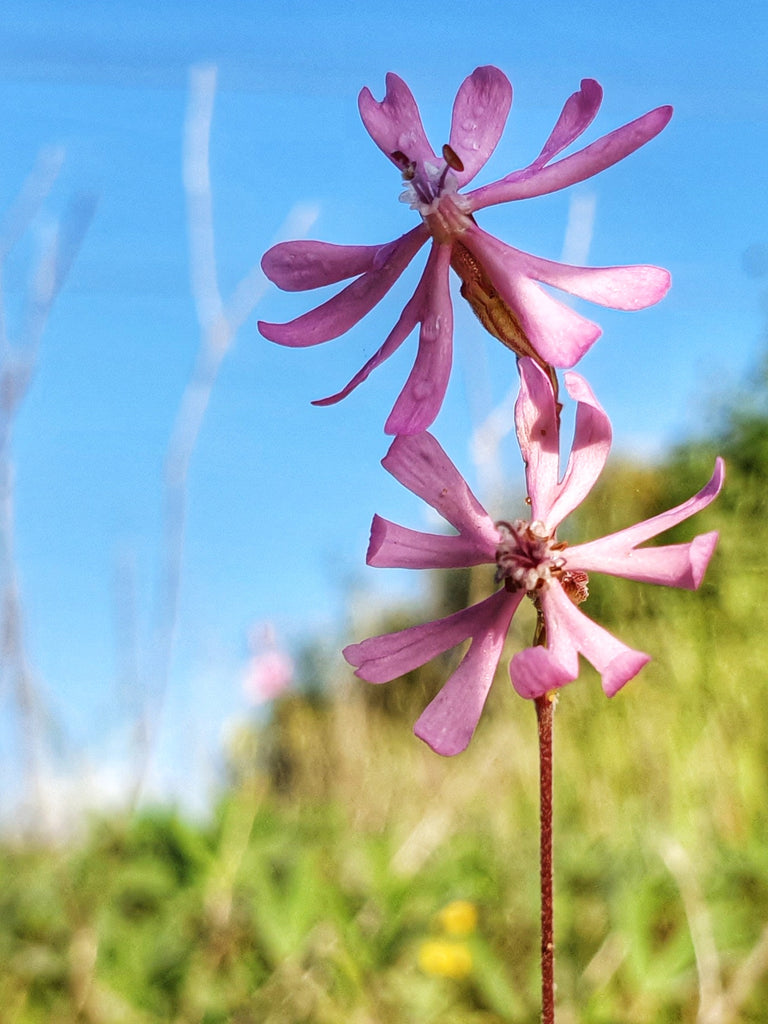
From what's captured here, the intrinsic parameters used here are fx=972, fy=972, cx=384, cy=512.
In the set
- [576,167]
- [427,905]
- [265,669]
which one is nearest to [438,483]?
[576,167]

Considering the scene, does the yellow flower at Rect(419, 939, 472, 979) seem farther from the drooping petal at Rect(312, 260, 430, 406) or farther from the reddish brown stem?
the drooping petal at Rect(312, 260, 430, 406)

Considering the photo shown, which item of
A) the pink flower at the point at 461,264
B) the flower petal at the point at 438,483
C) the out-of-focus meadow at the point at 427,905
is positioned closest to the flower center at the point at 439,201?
the pink flower at the point at 461,264

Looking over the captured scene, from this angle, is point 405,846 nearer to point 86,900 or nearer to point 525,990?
point 525,990

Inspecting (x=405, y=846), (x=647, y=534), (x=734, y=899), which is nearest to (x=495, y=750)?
(x=405, y=846)

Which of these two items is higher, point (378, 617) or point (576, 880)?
point (378, 617)

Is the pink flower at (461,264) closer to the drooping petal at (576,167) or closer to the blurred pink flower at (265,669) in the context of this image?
the drooping petal at (576,167)

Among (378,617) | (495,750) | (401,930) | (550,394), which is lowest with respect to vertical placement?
(401,930)

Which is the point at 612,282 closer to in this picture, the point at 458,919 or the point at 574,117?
the point at 574,117
